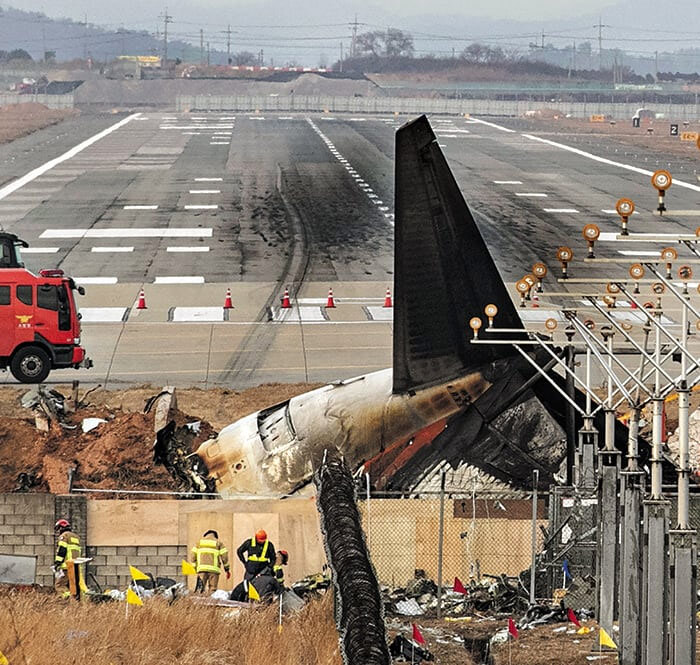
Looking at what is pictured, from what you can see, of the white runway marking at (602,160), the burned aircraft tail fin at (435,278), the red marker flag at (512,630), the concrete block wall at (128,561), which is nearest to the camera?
the red marker flag at (512,630)

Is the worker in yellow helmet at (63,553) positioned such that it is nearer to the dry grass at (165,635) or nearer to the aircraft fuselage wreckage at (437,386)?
the dry grass at (165,635)

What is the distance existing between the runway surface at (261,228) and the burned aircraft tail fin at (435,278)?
7571 mm

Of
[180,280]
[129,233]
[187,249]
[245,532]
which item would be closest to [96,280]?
[180,280]

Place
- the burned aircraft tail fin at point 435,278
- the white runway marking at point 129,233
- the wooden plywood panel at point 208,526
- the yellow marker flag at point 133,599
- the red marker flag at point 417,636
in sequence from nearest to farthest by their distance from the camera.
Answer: the red marker flag at point 417,636 < the yellow marker flag at point 133,599 < the wooden plywood panel at point 208,526 < the burned aircraft tail fin at point 435,278 < the white runway marking at point 129,233

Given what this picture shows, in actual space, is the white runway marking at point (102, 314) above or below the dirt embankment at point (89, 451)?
below

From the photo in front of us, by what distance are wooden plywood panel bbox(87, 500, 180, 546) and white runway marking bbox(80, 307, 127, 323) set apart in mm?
27305

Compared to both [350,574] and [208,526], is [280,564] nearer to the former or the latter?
[208,526]

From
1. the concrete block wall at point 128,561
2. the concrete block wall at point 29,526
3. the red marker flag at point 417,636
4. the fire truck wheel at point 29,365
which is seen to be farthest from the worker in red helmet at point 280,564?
the fire truck wheel at point 29,365

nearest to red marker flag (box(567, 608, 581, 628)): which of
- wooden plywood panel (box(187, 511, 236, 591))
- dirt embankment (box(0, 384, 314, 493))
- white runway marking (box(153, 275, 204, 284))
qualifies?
wooden plywood panel (box(187, 511, 236, 591))

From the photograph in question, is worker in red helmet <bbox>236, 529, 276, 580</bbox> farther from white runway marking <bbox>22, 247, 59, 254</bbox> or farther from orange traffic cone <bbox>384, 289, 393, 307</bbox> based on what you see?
white runway marking <bbox>22, 247, 59, 254</bbox>

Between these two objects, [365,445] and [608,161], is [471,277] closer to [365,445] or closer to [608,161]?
[365,445]

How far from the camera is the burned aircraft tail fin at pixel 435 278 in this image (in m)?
28.4

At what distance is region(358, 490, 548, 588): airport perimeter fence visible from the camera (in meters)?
26.4

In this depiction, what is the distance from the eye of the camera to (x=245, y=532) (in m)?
27.5
